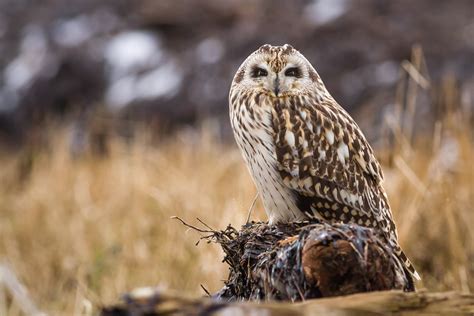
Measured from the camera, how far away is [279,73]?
10.5 feet

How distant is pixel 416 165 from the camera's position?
19.6ft

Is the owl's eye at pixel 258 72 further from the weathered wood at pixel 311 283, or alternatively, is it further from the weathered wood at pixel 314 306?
the weathered wood at pixel 314 306

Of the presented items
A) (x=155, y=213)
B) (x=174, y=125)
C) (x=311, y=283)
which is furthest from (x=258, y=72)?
(x=174, y=125)

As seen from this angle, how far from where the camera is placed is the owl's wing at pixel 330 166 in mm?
3123

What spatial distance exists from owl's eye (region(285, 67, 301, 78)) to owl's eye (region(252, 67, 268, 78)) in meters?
0.08

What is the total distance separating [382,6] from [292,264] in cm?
870

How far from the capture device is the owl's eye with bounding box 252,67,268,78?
325 centimetres

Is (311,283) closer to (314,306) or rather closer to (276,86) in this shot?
(314,306)

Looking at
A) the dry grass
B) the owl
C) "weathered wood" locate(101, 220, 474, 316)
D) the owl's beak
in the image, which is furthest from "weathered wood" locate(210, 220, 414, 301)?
A: the dry grass

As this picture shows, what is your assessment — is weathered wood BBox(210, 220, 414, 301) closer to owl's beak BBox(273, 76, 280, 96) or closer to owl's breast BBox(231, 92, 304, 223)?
owl's breast BBox(231, 92, 304, 223)

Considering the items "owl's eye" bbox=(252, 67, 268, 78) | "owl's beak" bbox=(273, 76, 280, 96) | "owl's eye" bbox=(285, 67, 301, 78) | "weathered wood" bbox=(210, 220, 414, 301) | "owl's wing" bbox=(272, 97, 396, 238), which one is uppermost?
"owl's eye" bbox=(252, 67, 268, 78)

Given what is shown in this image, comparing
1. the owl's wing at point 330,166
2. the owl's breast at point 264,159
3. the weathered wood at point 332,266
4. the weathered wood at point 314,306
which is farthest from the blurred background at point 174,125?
the weathered wood at point 314,306

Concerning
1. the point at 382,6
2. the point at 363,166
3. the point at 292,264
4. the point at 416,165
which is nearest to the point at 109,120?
the point at 382,6

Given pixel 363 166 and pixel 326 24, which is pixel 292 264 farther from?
pixel 326 24
